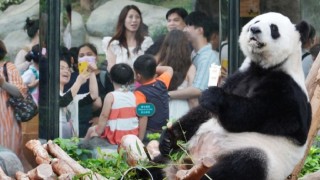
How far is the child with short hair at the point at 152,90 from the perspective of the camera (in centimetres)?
977

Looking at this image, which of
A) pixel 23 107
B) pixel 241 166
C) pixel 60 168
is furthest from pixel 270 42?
pixel 23 107

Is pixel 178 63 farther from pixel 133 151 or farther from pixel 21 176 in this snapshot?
pixel 21 176

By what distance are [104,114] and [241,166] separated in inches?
136

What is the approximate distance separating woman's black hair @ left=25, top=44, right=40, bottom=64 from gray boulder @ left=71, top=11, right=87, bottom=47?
0.37 metres

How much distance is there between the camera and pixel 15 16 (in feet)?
30.9

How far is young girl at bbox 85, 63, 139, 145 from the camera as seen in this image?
9.68 meters

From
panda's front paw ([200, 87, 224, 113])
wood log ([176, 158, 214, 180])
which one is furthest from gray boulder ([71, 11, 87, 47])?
wood log ([176, 158, 214, 180])

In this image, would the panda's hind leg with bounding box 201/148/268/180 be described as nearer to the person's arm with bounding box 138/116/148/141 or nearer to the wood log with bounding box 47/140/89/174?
the wood log with bounding box 47/140/89/174

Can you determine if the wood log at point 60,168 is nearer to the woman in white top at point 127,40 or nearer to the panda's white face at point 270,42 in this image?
the panda's white face at point 270,42

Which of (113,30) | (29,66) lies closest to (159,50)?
(113,30)

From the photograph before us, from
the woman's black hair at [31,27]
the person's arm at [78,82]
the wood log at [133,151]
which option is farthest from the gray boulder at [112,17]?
the wood log at [133,151]

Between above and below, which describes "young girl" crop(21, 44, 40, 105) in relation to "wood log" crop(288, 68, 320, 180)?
above

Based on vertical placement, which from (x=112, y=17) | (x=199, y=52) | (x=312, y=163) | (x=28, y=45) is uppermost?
(x=112, y=17)

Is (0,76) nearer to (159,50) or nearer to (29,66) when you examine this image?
(29,66)
